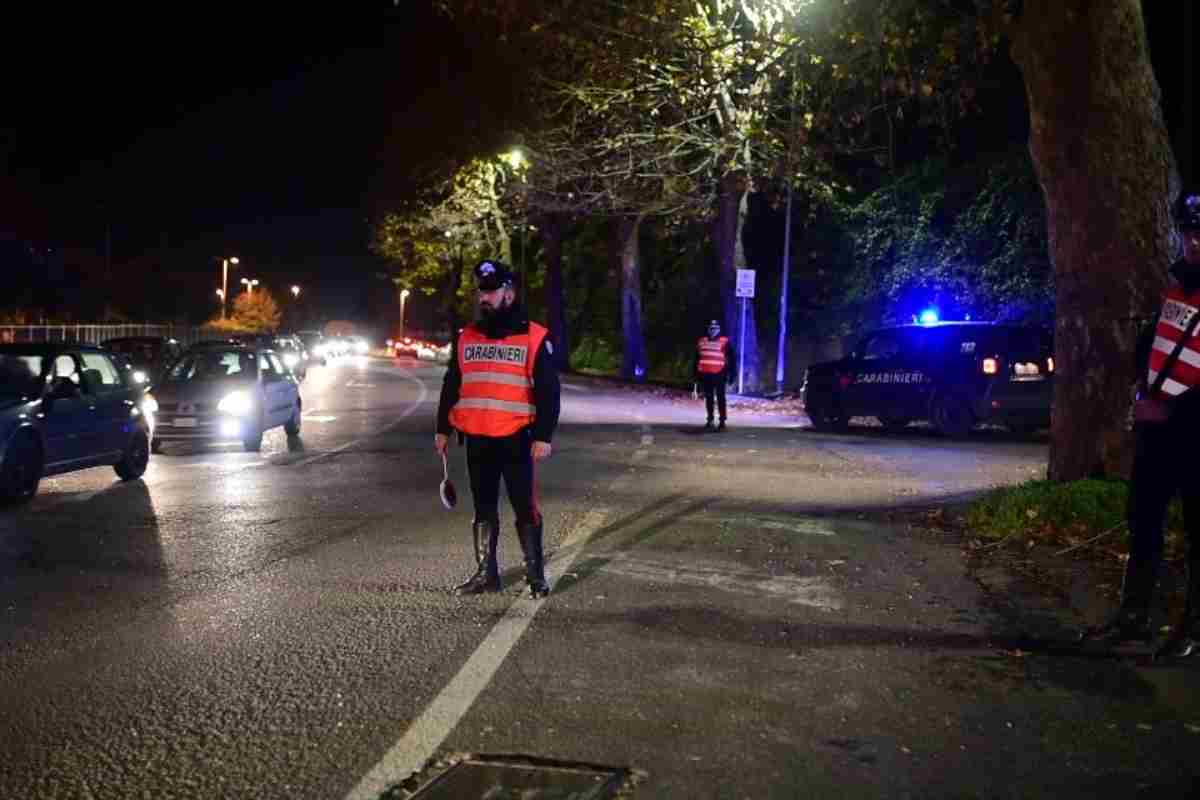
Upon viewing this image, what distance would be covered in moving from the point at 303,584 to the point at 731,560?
2.88m

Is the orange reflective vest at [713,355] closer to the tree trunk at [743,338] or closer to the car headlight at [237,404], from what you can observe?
the car headlight at [237,404]

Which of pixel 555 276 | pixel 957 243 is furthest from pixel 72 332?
pixel 957 243

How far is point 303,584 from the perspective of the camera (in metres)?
7.29

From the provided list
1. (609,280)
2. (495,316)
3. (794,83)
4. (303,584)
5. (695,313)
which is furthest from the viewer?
(609,280)

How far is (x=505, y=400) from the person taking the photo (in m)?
6.71

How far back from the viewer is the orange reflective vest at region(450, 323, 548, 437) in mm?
6711

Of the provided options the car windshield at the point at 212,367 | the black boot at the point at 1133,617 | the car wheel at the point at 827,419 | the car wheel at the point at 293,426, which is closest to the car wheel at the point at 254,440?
the car windshield at the point at 212,367

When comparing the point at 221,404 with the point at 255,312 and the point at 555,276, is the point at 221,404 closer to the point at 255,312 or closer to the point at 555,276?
the point at 555,276

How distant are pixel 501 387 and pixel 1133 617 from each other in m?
3.53

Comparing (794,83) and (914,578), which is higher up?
(794,83)

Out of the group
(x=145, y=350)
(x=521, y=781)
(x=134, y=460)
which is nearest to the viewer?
(x=521, y=781)

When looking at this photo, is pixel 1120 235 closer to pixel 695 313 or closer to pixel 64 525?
pixel 64 525

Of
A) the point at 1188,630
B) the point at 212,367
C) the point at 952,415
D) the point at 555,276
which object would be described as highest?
the point at 555,276

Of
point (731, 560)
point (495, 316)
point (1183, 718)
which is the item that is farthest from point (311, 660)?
point (1183, 718)
